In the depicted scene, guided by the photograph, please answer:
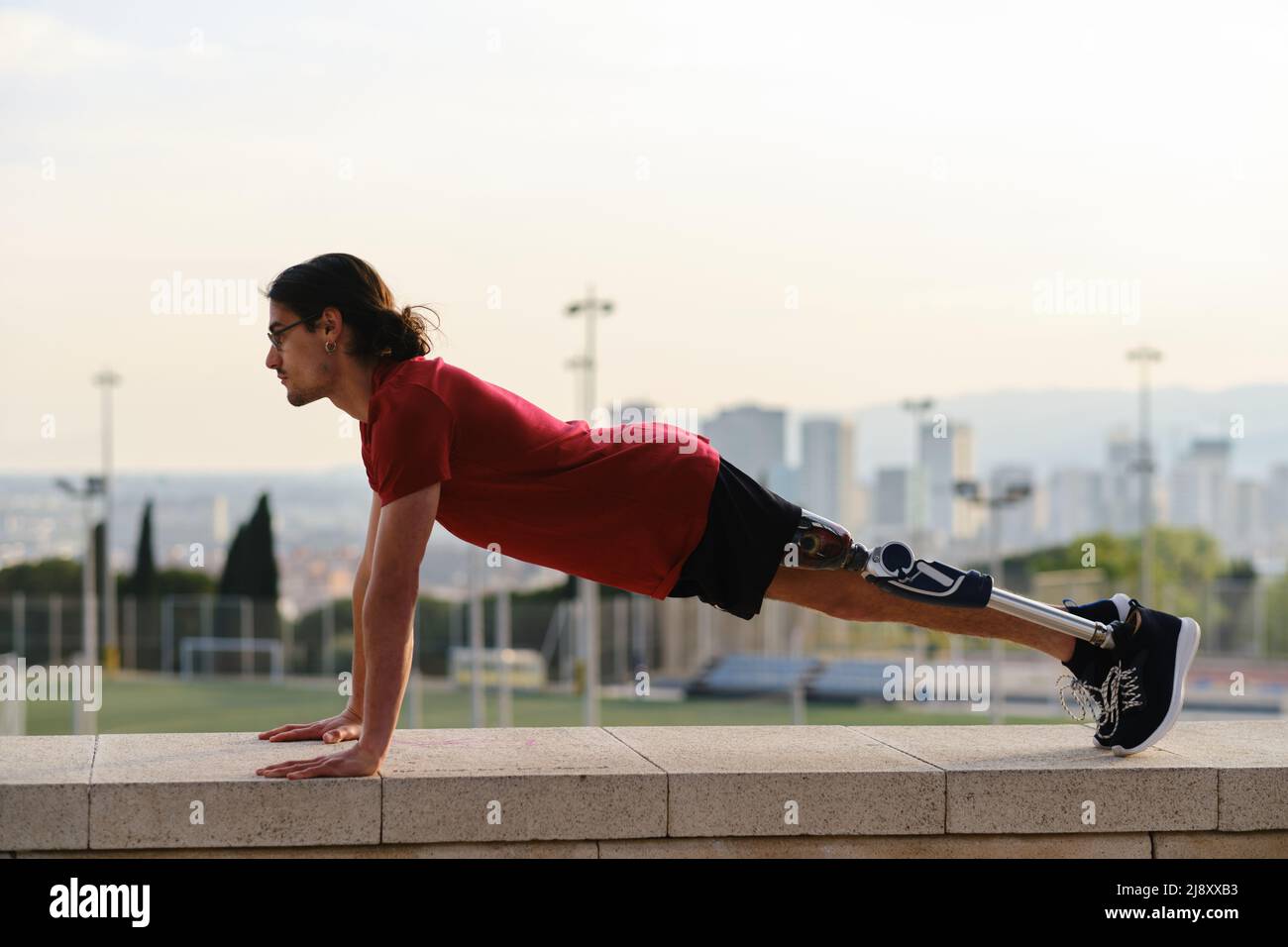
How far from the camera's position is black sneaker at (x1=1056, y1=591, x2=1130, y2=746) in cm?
457

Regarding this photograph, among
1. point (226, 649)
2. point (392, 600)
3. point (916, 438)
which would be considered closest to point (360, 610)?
point (392, 600)

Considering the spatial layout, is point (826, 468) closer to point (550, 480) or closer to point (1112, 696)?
point (1112, 696)

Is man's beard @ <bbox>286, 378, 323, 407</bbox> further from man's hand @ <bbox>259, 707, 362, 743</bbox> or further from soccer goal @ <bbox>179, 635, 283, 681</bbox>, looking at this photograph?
soccer goal @ <bbox>179, 635, 283, 681</bbox>

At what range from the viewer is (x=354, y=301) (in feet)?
14.0

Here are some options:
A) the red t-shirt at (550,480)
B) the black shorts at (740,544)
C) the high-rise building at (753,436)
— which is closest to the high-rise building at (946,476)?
the high-rise building at (753,436)

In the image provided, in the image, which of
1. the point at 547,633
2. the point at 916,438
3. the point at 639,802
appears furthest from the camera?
the point at 916,438

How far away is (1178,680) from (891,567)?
958mm

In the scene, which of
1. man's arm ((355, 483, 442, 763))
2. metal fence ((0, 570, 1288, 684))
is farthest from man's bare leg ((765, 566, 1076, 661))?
metal fence ((0, 570, 1288, 684))

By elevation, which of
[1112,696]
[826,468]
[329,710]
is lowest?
[329,710]

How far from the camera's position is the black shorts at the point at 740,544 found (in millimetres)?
4293
